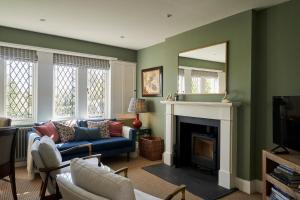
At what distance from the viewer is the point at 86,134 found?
4031mm

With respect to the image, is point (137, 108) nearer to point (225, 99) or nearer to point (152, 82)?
point (152, 82)

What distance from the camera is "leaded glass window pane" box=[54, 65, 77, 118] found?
4.43 metres

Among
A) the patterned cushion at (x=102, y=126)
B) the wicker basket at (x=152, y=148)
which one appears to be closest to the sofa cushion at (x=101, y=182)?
the patterned cushion at (x=102, y=126)

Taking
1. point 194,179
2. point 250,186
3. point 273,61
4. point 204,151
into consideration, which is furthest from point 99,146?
point 273,61

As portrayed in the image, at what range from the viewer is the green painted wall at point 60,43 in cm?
380

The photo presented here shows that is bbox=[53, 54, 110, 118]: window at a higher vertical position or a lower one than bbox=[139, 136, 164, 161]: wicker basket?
higher

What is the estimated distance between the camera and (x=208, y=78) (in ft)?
11.5

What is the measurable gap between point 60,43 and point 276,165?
4.25 m

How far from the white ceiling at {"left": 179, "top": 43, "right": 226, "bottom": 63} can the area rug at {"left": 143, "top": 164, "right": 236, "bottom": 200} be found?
6.19 feet

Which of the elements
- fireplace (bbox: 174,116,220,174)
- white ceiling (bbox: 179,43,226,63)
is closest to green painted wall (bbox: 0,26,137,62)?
white ceiling (bbox: 179,43,226,63)

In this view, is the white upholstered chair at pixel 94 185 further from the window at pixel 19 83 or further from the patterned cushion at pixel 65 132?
the window at pixel 19 83

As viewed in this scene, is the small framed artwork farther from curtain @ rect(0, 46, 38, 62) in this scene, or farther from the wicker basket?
curtain @ rect(0, 46, 38, 62)

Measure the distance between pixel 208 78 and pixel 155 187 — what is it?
6.25 ft

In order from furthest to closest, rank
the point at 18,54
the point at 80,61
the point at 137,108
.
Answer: the point at 137,108, the point at 80,61, the point at 18,54
